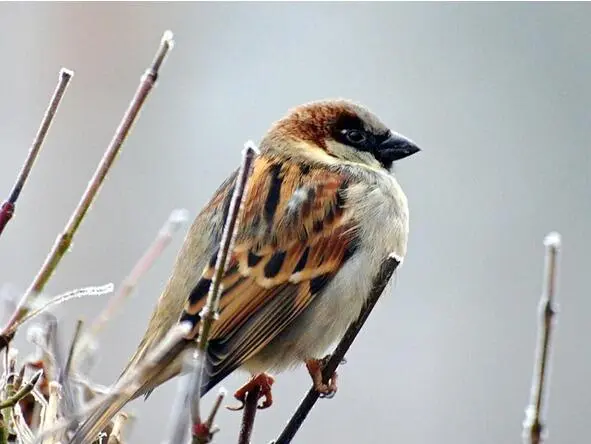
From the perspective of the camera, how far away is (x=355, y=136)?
2.65 m

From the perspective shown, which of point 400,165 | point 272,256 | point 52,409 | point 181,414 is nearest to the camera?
point 181,414

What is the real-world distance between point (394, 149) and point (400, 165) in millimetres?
1422

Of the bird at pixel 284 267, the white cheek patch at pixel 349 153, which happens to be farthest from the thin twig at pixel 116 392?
the white cheek patch at pixel 349 153

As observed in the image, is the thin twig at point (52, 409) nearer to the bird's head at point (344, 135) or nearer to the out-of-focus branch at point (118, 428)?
the out-of-focus branch at point (118, 428)

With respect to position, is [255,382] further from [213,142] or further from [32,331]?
[213,142]

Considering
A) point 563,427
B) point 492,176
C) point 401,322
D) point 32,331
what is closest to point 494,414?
→ point 563,427

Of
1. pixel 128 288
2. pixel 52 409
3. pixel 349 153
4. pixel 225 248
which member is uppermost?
pixel 349 153

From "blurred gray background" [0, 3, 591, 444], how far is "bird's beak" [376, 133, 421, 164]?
1.35 meters

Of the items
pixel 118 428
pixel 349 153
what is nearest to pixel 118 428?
pixel 118 428

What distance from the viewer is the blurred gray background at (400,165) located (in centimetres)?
451

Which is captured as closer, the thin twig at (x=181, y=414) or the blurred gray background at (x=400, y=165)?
the thin twig at (x=181, y=414)

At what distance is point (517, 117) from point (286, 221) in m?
3.23

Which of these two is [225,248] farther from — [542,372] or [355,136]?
[355,136]

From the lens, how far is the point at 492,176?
5.12m
